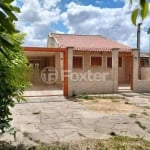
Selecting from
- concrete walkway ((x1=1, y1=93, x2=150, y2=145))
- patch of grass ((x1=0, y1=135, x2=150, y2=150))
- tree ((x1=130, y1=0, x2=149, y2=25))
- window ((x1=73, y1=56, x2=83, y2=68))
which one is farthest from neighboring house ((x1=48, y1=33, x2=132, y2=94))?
tree ((x1=130, y1=0, x2=149, y2=25))

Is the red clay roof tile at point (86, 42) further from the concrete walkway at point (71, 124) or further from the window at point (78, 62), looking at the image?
the concrete walkway at point (71, 124)

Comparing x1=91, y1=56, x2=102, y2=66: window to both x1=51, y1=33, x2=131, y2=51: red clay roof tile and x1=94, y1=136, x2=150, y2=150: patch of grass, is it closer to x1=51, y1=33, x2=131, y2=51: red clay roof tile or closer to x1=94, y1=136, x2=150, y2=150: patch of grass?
x1=51, y1=33, x2=131, y2=51: red clay roof tile

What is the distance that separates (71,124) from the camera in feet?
30.9

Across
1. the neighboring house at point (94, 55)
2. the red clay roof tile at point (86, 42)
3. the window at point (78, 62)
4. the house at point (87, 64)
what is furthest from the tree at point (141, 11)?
the window at point (78, 62)

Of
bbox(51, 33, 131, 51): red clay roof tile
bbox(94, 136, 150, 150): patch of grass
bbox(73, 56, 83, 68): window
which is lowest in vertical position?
bbox(94, 136, 150, 150): patch of grass

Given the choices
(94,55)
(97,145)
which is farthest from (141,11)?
(94,55)

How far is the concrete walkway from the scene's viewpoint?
306 inches

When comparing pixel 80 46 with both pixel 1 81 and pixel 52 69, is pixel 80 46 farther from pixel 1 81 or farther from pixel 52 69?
pixel 1 81

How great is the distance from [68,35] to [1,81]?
24032 mm

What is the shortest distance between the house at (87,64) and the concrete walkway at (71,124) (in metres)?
5.71

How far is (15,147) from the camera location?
6488 mm

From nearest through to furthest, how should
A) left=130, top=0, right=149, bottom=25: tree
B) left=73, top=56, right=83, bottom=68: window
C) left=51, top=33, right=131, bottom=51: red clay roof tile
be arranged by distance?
left=130, top=0, right=149, bottom=25: tree, left=51, top=33, right=131, bottom=51: red clay roof tile, left=73, top=56, right=83, bottom=68: window

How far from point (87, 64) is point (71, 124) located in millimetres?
16793

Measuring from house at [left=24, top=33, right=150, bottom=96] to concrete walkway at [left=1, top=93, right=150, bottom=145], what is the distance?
18.7 feet
